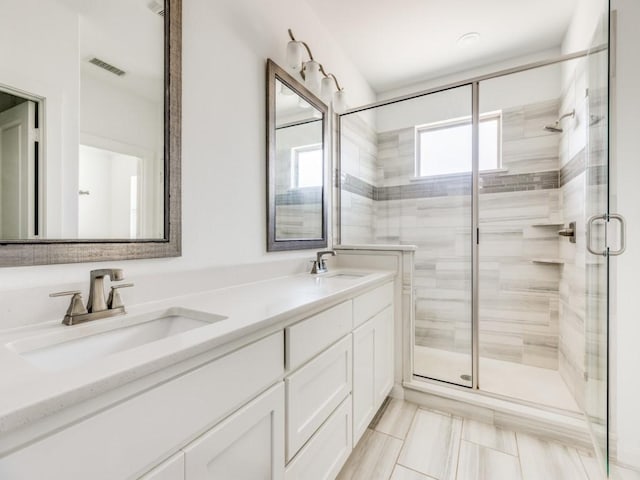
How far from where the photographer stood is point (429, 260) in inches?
94.7

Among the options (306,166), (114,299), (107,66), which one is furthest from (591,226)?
(107,66)

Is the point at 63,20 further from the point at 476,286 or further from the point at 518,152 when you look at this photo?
the point at 518,152

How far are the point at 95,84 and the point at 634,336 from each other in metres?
2.30

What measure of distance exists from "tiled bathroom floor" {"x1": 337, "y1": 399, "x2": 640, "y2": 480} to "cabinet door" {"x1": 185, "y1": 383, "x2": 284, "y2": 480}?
2.30ft

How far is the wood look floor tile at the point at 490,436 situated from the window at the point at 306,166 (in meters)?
1.66

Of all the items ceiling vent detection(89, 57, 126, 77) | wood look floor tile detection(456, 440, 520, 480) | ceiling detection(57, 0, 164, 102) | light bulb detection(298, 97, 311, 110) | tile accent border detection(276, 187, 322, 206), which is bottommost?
wood look floor tile detection(456, 440, 520, 480)

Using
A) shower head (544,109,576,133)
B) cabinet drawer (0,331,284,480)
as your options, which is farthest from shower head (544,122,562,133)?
cabinet drawer (0,331,284,480)

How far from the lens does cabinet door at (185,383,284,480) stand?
629mm

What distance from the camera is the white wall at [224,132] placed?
1.15 meters

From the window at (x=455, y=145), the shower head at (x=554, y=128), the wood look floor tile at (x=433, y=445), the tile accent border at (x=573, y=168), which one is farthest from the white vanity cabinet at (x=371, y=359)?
the shower head at (x=554, y=128)

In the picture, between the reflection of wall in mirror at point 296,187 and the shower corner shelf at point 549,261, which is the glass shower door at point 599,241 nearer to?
the shower corner shelf at point 549,261

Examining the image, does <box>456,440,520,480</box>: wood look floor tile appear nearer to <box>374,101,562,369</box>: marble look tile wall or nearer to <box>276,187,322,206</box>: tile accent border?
<box>374,101,562,369</box>: marble look tile wall

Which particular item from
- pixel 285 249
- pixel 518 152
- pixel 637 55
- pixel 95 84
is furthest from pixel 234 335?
pixel 518 152

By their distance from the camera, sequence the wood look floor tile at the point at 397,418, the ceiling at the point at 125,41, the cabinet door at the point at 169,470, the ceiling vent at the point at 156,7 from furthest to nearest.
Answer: the wood look floor tile at the point at 397,418 → the ceiling vent at the point at 156,7 → the ceiling at the point at 125,41 → the cabinet door at the point at 169,470
